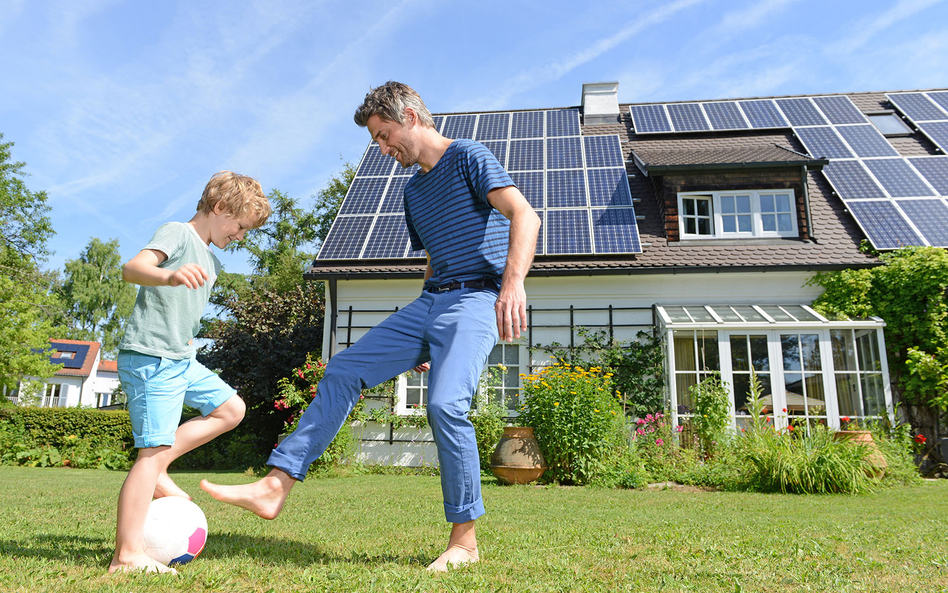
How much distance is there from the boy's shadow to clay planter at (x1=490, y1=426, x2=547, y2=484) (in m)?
5.01

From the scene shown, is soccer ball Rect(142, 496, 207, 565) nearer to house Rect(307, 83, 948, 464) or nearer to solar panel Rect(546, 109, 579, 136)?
house Rect(307, 83, 948, 464)

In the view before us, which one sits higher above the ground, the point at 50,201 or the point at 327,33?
the point at 50,201

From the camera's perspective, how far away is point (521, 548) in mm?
2824

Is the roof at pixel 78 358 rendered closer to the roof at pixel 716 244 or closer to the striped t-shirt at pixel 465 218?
the roof at pixel 716 244

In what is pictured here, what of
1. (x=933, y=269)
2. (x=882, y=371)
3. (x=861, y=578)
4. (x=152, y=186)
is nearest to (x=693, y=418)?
(x=882, y=371)

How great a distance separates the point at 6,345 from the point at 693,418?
17899 millimetres

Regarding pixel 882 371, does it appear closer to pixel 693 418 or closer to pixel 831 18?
pixel 693 418

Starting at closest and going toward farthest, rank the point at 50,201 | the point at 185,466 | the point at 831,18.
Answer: the point at 831,18 → the point at 185,466 → the point at 50,201

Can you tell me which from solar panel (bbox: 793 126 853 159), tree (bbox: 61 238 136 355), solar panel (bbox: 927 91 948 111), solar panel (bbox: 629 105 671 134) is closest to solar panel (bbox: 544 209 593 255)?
solar panel (bbox: 629 105 671 134)

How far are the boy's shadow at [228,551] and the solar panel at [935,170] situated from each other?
12.8m

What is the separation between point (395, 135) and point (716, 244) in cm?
963

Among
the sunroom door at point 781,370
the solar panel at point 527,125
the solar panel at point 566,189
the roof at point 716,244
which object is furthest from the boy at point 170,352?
the solar panel at point 527,125

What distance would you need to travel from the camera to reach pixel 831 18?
298 inches

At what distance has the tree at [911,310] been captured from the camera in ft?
30.3
